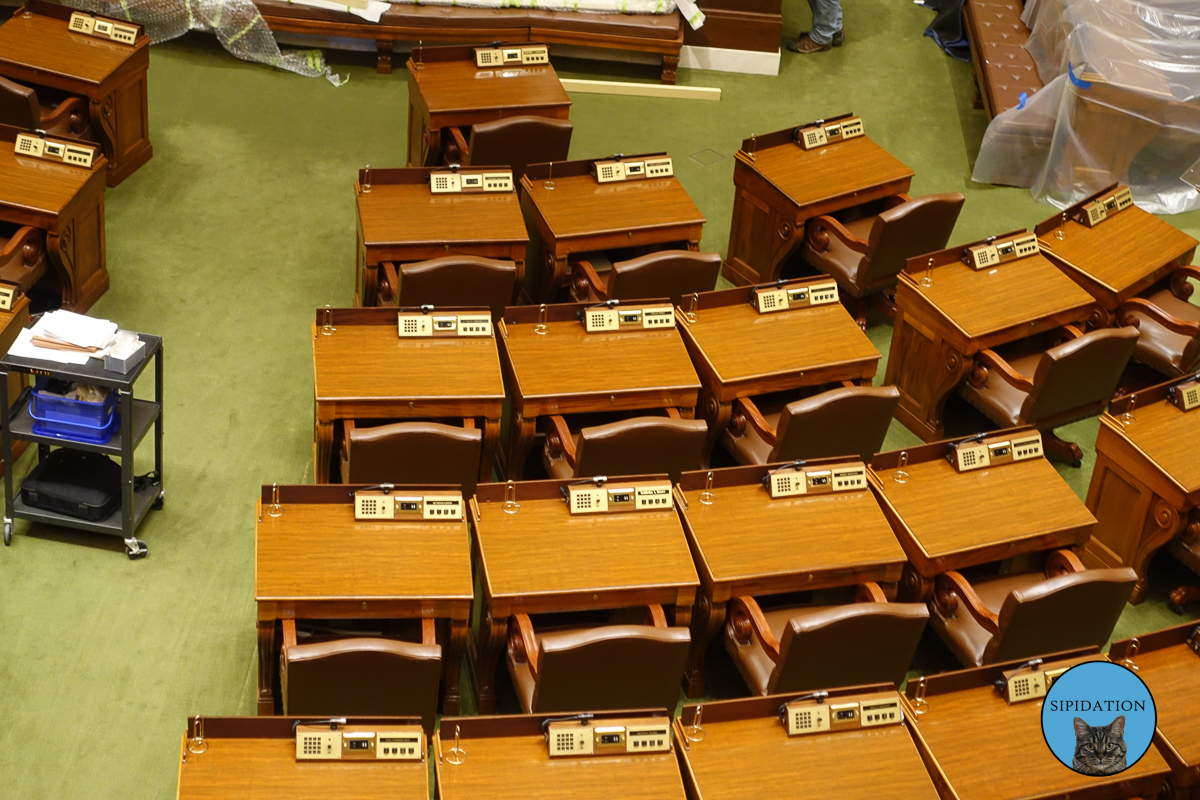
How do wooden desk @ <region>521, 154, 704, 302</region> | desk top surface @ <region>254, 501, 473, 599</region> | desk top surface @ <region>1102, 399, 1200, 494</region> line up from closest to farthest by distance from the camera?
desk top surface @ <region>254, 501, 473, 599</region> → desk top surface @ <region>1102, 399, 1200, 494</region> → wooden desk @ <region>521, 154, 704, 302</region>

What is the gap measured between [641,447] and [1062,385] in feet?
5.68

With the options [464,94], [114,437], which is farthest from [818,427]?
[464,94]

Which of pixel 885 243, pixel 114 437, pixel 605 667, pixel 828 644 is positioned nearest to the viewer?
pixel 605 667

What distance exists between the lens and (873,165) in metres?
5.93

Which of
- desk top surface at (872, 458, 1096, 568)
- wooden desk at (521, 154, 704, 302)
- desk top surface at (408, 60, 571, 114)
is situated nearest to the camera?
desk top surface at (872, 458, 1096, 568)

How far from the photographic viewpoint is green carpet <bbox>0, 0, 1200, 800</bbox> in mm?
4016

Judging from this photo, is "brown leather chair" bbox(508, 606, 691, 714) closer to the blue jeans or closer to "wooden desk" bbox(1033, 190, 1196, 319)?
"wooden desk" bbox(1033, 190, 1196, 319)

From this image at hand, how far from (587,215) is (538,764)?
2.68 meters

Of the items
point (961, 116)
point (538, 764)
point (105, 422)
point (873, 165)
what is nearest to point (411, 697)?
point (538, 764)

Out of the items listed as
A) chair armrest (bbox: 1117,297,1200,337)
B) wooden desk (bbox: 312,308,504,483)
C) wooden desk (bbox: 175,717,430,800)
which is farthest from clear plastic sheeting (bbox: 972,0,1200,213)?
wooden desk (bbox: 175,717,430,800)

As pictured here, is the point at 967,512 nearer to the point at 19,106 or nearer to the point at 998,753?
the point at 998,753

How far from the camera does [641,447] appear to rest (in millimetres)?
4238

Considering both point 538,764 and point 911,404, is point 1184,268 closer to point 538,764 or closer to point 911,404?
point 911,404

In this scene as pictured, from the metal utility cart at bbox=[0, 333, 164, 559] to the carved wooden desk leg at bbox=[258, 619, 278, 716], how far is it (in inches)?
35.5
